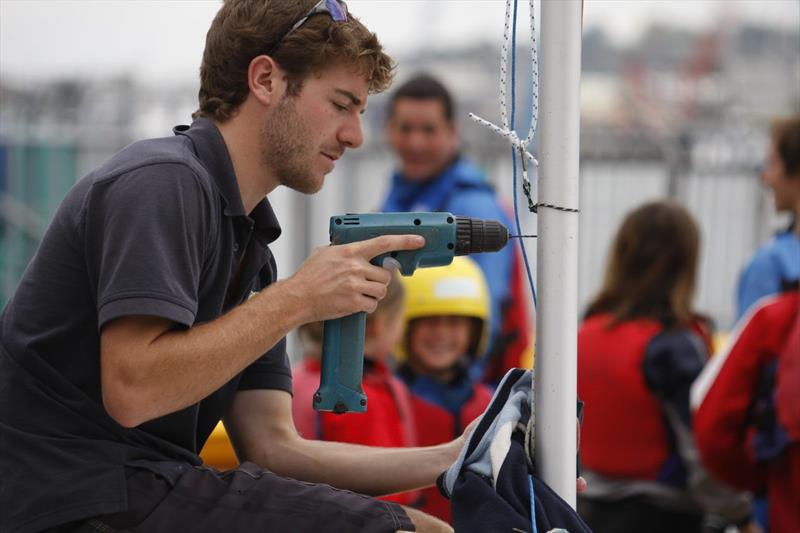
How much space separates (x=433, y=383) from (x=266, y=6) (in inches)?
90.7

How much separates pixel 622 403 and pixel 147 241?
3.08 metres

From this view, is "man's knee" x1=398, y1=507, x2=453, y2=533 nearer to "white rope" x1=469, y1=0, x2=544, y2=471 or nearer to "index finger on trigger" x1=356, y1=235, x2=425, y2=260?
"white rope" x1=469, y1=0, x2=544, y2=471

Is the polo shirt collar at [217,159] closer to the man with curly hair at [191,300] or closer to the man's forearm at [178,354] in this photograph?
the man with curly hair at [191,300]

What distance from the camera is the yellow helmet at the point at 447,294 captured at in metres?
4.58

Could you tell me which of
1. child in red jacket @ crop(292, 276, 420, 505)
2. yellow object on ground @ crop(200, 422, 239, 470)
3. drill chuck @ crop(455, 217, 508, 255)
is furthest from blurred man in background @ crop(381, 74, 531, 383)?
drill chuck @ crop(455, 217, 508, 255)

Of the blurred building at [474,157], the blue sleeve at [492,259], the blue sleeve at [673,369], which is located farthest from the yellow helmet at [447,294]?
the blurred building at [474,157]

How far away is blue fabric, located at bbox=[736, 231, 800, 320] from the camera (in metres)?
4.85

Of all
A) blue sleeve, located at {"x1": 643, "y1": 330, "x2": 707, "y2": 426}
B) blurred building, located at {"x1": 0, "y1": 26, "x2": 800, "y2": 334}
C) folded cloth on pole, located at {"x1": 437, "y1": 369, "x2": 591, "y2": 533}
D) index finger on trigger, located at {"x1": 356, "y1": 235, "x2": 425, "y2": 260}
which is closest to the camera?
folded cloth on pole, located at {"x1": 437, "y1": 369, "x2": 591, "y2": 533}

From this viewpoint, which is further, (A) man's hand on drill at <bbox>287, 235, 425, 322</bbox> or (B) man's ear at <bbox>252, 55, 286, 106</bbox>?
(B) man's ear at <bbox>252, 55, 286, 106</bbox>

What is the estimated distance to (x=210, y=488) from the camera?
238 cm

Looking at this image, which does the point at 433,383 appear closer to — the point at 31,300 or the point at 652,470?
the point at 652,470

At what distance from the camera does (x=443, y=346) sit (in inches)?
182

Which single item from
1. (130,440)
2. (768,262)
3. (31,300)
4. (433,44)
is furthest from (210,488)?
(433,44)

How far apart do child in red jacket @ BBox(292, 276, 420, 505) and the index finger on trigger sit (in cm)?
155
